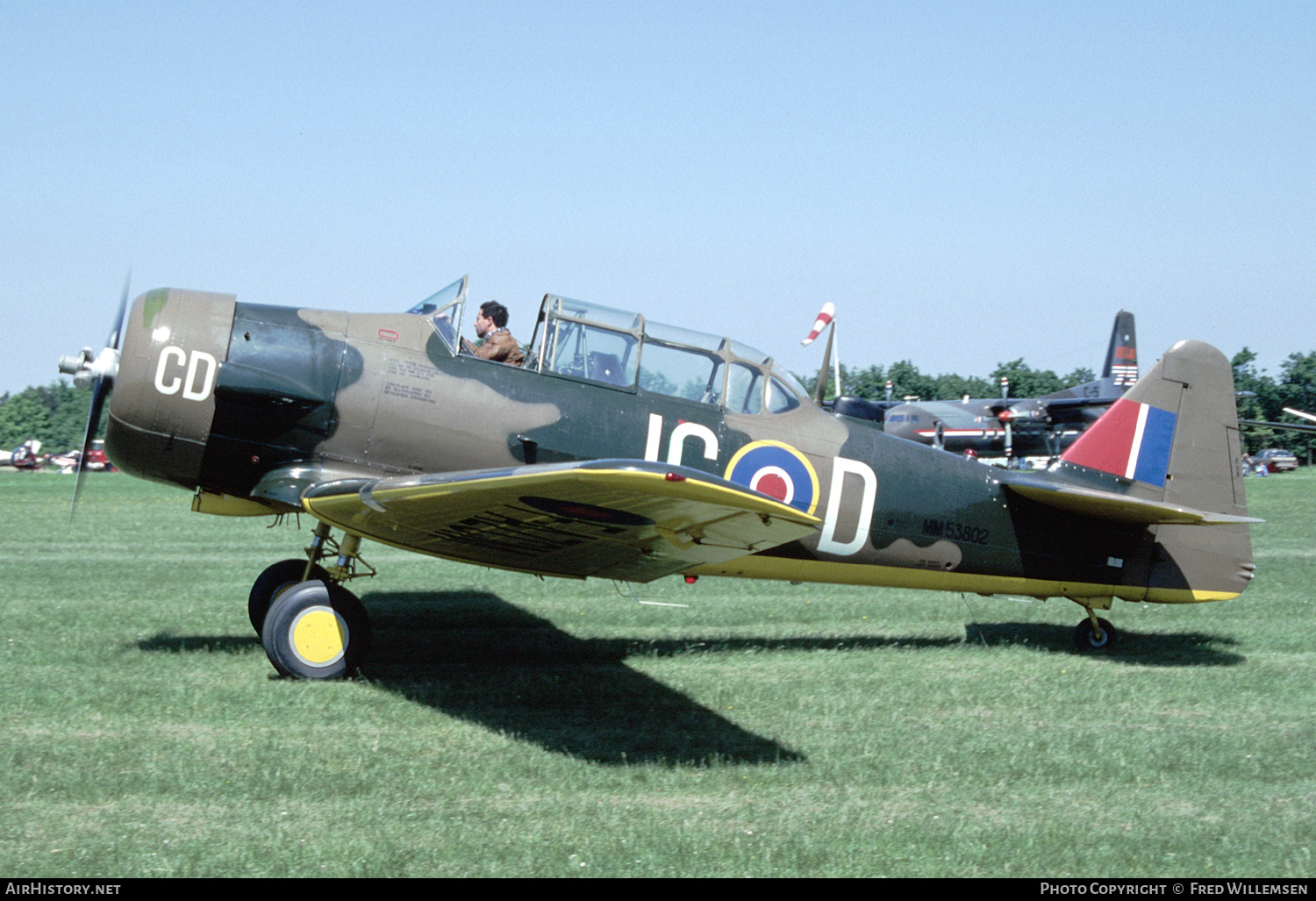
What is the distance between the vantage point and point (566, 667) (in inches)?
287

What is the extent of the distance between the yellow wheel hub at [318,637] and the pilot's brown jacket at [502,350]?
196 centimetres

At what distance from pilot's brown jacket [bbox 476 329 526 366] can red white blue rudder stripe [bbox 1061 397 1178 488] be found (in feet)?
15.0

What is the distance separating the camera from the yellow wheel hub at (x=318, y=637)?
21.1 feet

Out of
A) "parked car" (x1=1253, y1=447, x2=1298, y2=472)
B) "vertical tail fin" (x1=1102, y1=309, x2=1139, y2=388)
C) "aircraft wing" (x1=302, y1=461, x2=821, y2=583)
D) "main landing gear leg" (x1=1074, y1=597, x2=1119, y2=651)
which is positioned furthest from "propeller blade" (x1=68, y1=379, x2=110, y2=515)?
"parked car" (x1=1253, y1=447, x2=1298, y2=472)

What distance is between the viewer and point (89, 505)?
68.4ft

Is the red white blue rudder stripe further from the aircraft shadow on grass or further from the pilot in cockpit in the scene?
the pilot in cockpit

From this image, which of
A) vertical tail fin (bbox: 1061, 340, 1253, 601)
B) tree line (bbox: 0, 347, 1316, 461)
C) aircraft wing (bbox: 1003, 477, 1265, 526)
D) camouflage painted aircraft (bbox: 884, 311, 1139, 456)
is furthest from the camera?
tree line (bbox: 0, 347, 1316, 461)

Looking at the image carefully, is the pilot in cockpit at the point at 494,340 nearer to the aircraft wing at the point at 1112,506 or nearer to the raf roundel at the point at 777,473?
the raf roundel at the point at 777,473

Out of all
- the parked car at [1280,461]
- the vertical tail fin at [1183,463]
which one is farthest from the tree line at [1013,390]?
the vertical tail fin at [1183,463]

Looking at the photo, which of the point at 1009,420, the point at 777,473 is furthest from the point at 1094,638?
the point at 1009,420

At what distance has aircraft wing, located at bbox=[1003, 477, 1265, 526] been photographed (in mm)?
7426

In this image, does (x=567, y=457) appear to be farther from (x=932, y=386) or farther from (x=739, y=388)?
(x=932, y=386)

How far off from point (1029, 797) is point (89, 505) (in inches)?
814
